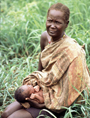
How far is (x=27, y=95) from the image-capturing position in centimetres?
199

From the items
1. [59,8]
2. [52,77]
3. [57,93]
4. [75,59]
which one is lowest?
[57,93]

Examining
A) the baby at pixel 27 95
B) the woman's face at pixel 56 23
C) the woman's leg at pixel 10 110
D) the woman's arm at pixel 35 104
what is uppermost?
the woman's face at pixel 56 23

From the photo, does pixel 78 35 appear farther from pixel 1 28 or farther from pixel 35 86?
pixel 1 28

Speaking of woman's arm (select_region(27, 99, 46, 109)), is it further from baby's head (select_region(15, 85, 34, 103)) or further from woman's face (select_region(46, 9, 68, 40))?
woman's face (select_region(46, 9, 68, 40))

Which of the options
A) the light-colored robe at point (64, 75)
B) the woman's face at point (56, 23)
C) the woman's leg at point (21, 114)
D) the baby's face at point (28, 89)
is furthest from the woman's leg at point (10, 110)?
the woman's face at point (56, 23)

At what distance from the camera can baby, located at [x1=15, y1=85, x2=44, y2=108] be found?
6.46 feet

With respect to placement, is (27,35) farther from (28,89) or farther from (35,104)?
(35,104)

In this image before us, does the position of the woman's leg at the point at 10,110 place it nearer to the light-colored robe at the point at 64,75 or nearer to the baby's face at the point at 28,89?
the baby's face at the point at 28,89

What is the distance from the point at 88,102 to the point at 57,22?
0.87 m

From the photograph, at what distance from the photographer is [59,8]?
1.81 meters

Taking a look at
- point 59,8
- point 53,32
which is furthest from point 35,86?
point 59,8

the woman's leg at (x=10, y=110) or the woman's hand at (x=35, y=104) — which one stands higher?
the woman's hand at (x=35, y=104)

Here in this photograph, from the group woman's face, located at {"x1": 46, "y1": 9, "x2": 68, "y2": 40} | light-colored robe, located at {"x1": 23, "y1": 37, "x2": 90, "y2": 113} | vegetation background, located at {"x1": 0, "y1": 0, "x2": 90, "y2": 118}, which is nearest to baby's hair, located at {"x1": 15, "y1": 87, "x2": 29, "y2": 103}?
light-colored robe, located at {"x1": 23, "y1": 37, "x2": 90, "y2": 113}

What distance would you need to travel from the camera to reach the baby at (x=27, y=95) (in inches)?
77.5
